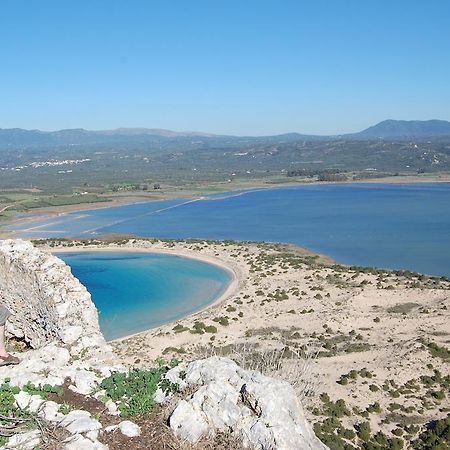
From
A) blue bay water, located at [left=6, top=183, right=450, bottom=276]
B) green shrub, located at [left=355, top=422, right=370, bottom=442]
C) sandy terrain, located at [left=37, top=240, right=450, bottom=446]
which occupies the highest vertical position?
green shrub, located at [left=355, top=422, right=370, bottom=442]

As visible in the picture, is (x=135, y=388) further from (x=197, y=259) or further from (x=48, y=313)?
(x=197, y=259)

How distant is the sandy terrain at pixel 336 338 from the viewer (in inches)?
675

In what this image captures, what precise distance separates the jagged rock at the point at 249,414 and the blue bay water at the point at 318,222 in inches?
1609

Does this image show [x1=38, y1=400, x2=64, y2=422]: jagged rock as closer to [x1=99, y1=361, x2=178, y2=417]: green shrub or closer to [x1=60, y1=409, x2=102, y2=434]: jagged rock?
[x1=60, y1=409, x2=102, y2=434]: jagged rock

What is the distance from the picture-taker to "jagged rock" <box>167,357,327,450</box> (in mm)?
7434

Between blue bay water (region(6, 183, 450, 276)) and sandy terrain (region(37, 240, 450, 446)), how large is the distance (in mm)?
13798

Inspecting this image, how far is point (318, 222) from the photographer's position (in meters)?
76.1

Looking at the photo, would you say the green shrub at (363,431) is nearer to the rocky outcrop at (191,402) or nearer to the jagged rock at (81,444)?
the rocky outcrop at (191,402)

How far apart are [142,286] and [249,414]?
105 feet

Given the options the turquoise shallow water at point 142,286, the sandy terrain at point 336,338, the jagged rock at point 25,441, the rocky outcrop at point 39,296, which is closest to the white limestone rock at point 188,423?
the jagged rock at point 25,441

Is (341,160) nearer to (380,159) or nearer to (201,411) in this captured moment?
(380,159)

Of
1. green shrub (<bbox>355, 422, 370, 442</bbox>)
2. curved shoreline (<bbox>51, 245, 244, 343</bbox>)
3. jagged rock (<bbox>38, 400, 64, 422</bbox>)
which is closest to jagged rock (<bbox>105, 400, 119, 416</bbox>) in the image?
jagged rock (<bbox>38, 400, 64, 422</bbox>)

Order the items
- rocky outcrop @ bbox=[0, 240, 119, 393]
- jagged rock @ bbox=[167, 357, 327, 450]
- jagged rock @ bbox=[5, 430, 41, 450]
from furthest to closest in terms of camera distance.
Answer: rocky outcrop @ bbox=[0, 240, 119, 393]
jagged rock @ bbox=[167, 357, 327, 450]
jagged rock @ bbox=[5, 430, 41, 450]

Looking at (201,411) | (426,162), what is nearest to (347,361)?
(201,411)
